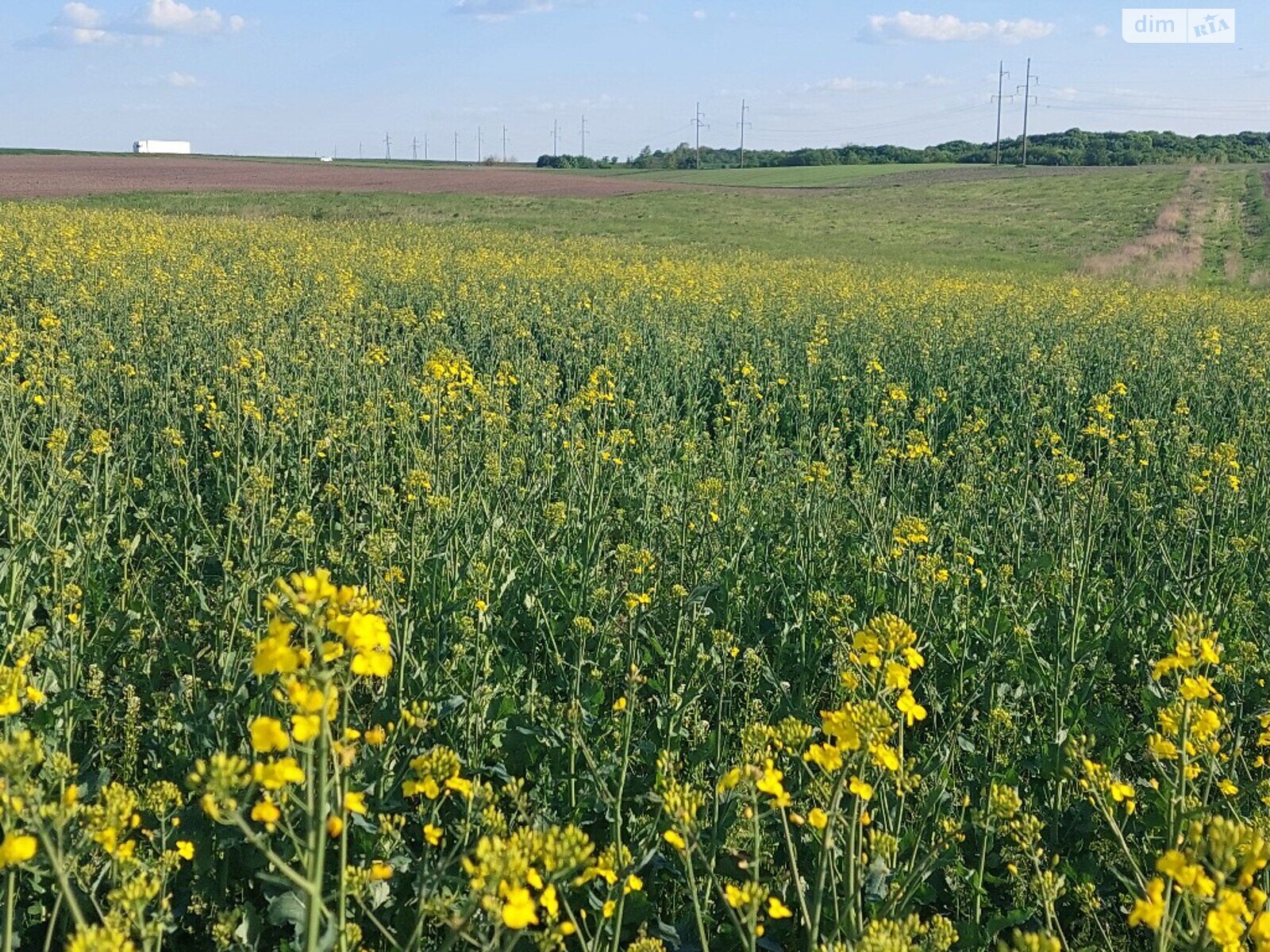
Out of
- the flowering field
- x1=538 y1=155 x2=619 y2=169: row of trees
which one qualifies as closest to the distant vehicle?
x1=538 y1=155 x2=619 y2=169: row of trees

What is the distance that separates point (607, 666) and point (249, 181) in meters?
44.3

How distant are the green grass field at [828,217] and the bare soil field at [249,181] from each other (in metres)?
3.00

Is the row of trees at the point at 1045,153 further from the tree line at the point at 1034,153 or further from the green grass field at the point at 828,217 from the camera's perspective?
the green grass field at the point at 828,217

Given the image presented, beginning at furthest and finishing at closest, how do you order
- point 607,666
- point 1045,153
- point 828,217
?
point 1045,153 < point 828,217 < point 607,666

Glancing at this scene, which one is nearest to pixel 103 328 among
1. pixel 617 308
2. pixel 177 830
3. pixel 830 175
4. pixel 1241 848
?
pixel 617 308

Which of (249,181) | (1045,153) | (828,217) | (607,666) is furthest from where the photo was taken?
(1045,153)

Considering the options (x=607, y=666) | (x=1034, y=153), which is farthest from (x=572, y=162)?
(x=607, y=666)

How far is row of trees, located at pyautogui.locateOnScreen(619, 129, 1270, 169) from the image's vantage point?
7575 cm

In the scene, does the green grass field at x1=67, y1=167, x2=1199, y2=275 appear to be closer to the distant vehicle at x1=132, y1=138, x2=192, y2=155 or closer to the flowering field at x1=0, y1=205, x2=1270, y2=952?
the flowering field at x1=0, y1=205, x2=1270, y2=952

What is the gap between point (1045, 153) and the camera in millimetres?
77875

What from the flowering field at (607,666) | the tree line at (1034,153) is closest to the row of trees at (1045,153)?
the tree line at (1034,153)

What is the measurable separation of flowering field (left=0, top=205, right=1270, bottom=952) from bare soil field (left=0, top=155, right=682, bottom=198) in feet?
104

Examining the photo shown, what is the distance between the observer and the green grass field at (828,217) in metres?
27.8

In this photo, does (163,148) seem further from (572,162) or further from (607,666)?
(607,666)
